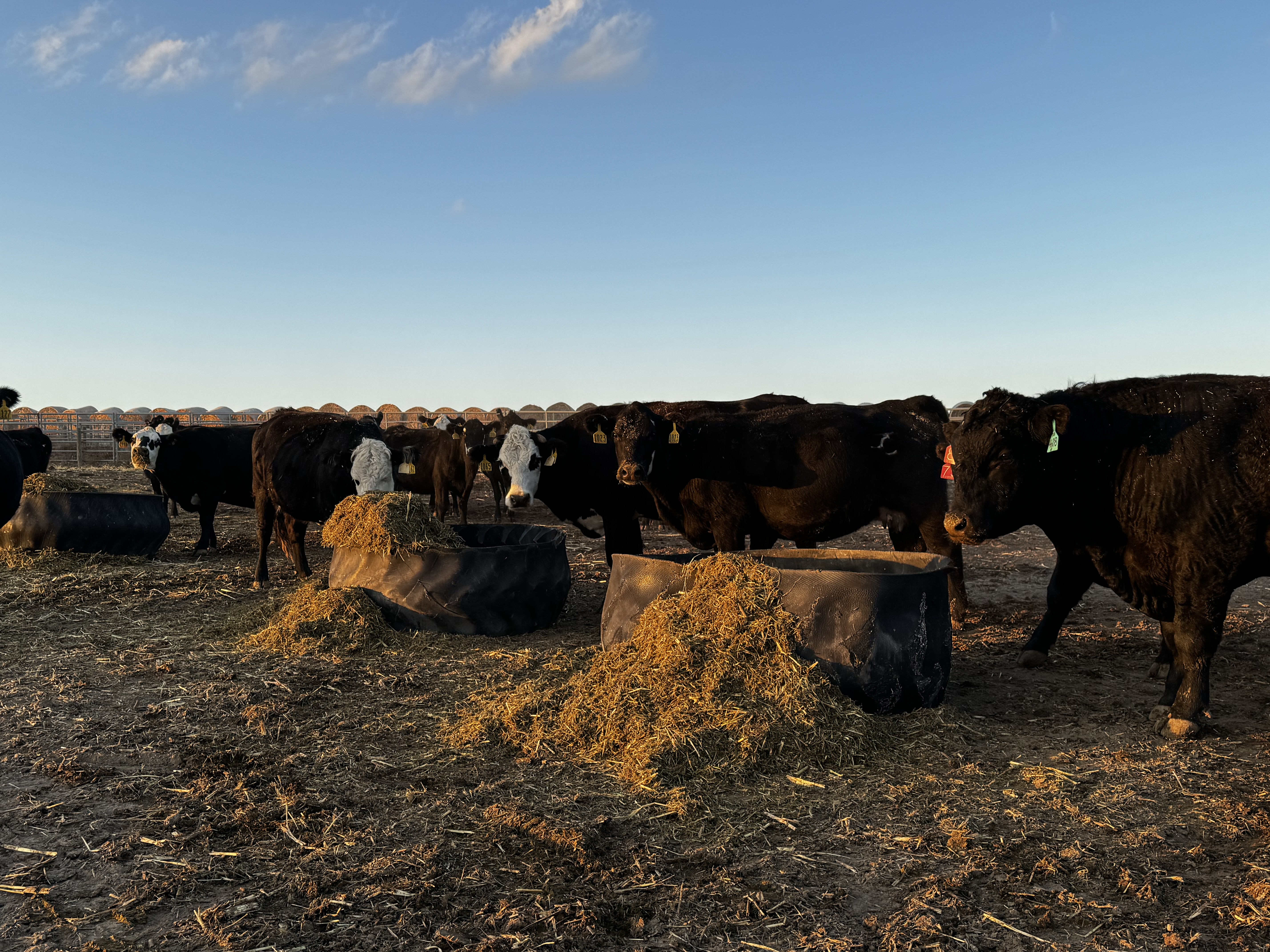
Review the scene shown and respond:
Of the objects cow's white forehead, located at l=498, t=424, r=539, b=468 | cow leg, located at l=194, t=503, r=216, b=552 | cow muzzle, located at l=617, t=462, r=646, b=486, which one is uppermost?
cow's white forehead, located at l=498, t=424, r=539, b=468

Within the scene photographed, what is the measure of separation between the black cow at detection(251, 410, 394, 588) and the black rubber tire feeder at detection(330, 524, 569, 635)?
2716 mm

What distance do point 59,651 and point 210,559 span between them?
501 centimetres

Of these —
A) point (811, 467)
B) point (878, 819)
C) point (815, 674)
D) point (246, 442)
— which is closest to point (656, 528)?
point (246, 442)

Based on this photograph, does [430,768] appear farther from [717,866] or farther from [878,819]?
[878,819]

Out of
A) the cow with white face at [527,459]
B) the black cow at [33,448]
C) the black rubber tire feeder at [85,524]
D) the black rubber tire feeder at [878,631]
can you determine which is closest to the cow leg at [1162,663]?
the black rubber tire feeder at [878,631]

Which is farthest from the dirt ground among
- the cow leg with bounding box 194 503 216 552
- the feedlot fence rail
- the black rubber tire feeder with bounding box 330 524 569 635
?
the feedlot fence rail

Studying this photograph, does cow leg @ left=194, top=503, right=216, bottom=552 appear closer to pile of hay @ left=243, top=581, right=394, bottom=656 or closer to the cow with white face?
the cow with white face

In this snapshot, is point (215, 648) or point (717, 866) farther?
point (215, 648)

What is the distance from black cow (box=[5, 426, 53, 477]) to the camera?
1470cm

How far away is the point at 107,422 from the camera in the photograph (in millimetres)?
38562

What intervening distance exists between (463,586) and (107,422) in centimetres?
3915

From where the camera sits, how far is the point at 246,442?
41.1ft

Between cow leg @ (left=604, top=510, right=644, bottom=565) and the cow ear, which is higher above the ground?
the cow ear

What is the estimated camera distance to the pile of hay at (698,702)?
4.02 metres
